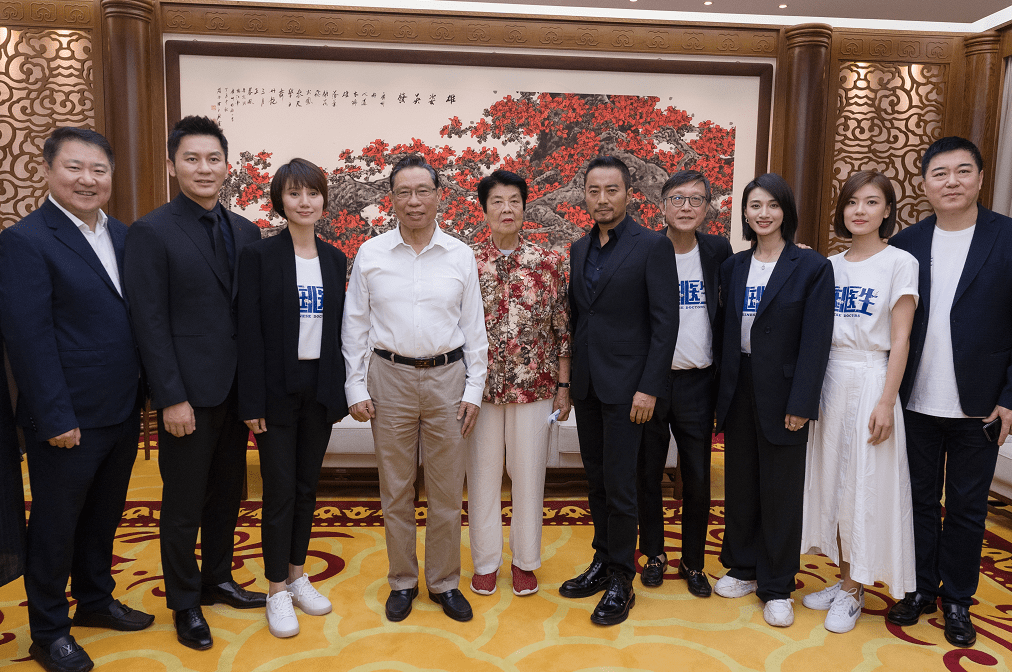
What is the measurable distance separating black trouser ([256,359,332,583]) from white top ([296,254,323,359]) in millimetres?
52

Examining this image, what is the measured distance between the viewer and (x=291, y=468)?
2.43 metres

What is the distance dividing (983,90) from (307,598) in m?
5.45

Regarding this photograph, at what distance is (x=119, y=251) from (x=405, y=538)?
4.90ft

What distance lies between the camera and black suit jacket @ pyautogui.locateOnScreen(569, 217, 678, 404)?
8.09 ft

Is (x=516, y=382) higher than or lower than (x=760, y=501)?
higher

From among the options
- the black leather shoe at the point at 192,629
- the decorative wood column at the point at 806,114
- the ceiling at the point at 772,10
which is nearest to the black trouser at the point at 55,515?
the black leather shoe at the point at 192,629

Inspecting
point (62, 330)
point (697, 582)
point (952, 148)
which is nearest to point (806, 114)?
point (952, 148)

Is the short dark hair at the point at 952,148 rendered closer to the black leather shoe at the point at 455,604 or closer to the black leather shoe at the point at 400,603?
the black leather shoe at the point at 455,604

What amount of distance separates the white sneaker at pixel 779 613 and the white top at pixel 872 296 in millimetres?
1018

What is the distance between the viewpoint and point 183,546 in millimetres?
2350

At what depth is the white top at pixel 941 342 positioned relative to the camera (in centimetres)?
241

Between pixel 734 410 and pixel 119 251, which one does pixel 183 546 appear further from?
pixel 734 410

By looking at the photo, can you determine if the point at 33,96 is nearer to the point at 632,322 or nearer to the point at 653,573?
the point at 632,322

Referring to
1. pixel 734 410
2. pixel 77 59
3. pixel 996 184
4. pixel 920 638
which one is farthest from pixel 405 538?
pixel 996 184
